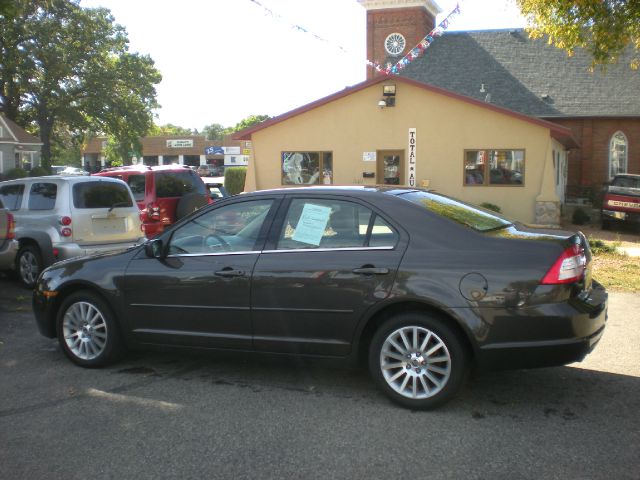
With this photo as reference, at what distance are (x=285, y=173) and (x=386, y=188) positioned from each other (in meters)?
15.6

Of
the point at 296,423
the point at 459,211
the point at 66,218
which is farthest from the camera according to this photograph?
the point at 66,218

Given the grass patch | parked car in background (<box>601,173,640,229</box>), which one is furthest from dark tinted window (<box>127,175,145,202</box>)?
parked car in background (<box>601,173,640,229</box>)

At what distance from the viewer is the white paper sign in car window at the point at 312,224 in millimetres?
4883

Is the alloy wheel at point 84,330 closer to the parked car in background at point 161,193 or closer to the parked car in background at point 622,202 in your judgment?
the parked car in background at point 161,193

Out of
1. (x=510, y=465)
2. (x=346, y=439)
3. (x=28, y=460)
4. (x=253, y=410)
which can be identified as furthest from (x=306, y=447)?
(x=28, y=460)

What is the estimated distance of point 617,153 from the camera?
1117 inches

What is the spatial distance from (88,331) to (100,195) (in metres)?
4.45

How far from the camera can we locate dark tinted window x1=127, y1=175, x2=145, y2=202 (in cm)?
1281

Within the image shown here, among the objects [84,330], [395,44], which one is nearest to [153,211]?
[84,330]

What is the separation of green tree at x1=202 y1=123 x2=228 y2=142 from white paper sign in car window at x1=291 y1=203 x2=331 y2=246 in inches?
5888

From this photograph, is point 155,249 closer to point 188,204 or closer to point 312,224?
point 312,224

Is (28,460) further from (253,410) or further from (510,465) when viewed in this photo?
(510,465)

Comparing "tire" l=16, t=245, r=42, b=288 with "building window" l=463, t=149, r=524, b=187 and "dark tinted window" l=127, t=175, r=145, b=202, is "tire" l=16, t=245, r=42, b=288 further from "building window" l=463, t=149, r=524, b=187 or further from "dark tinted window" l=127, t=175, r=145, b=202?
"building window" l=463, t=149, r=524, b=187

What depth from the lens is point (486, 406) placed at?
4.61 meters
